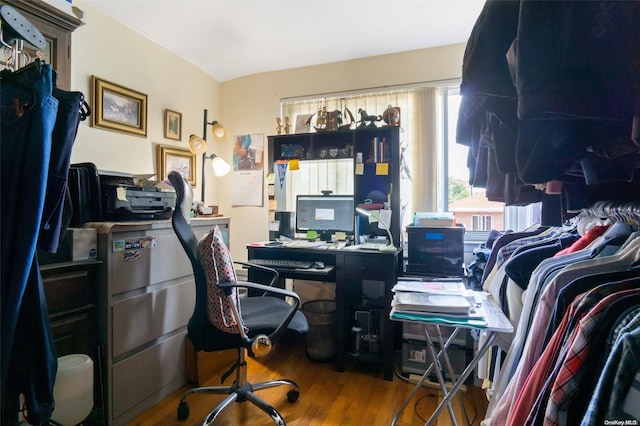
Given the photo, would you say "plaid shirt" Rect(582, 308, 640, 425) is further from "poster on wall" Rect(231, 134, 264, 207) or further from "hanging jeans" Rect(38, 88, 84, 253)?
"poster on wall" Rect(231, 134, 264, 207)

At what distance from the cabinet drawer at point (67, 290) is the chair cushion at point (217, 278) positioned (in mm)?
561

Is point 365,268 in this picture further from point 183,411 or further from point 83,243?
point 83,243

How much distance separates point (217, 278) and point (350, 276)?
3.39 ft

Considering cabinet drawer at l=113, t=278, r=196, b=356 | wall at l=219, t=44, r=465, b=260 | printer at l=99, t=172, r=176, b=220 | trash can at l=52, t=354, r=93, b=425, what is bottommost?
trash can at l=52, t=354, r=93, b=425

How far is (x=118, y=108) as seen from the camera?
7.61 ft

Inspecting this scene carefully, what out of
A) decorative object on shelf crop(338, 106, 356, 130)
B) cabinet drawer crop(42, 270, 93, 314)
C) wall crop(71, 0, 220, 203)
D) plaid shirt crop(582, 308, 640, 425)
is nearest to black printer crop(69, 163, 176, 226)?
cabinet drawer crop(42, 270, 93, 314)

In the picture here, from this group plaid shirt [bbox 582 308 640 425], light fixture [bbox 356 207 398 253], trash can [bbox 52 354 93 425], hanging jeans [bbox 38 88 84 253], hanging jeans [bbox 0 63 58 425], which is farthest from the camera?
light fixture [bbox 356 207 398 253]

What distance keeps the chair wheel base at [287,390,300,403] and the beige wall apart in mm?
1548

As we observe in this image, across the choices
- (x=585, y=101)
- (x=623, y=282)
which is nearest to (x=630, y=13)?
(x=585, y=101)

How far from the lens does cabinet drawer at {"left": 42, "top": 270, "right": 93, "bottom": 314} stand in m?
1.37

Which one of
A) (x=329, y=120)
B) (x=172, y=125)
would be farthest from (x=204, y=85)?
(x=329, y=120)

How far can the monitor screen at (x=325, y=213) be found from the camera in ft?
8.59

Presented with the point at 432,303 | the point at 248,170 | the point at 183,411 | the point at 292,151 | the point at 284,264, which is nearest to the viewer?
the point at 432,303


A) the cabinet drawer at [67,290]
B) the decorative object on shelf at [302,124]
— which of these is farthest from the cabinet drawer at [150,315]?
the decorative object on shelf at [302,124]
